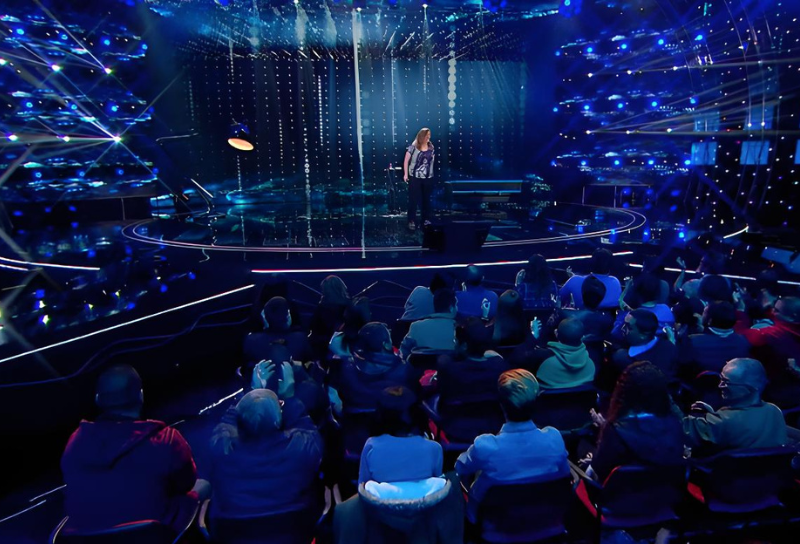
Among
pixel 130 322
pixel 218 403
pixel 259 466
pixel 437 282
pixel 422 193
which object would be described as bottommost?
pixel 218 403

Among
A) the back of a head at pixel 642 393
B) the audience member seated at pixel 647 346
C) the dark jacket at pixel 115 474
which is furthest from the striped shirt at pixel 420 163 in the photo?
the dark jacket at pixel 115 474

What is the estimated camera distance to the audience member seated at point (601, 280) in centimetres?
439

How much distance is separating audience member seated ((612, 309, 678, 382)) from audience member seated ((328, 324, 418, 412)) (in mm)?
1238

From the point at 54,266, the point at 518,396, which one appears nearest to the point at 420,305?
the point at 518,396

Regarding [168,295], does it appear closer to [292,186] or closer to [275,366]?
[275,366]

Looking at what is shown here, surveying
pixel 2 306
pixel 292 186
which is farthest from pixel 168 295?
pixel 292 186

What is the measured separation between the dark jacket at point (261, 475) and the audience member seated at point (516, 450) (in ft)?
2.15

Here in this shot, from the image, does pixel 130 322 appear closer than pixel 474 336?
No

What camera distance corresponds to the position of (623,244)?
7.41 m

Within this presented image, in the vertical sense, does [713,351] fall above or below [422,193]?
below

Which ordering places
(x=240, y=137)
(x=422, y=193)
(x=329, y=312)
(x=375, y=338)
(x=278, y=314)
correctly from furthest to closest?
(x=240, y=137) < (x=422, y=193) < (x=329, y=312) < (x=278, y=314) < (x=375, y=338)

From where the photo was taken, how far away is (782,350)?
3078 millimetres

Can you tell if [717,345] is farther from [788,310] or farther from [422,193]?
[422,193]

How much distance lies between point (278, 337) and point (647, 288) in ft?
→ 7.67
